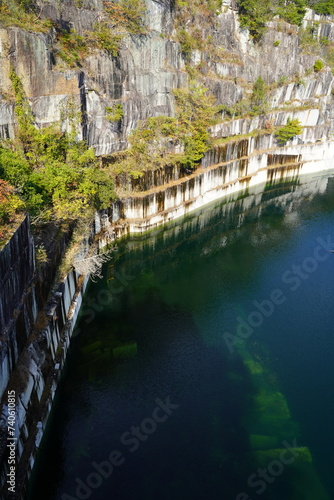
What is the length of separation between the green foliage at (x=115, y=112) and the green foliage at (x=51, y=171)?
187 inches

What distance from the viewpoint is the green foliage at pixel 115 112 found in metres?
34.5

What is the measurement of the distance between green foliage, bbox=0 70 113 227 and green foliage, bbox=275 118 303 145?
91.2ft

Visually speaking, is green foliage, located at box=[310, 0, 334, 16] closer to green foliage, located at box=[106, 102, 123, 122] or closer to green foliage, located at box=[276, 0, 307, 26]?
green foliage, located at box=[276, 0, 307, 26]

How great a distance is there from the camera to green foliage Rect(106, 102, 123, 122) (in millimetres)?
34500

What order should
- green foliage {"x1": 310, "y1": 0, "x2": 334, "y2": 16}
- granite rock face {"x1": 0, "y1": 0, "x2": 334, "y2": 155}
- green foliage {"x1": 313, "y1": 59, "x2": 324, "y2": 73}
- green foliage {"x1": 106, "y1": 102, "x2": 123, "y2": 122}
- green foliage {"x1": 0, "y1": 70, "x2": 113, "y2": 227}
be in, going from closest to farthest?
green foliage {"x1": 0, "y1": 70, "x2": 113, "y2": 227}
granite rock face {"x1": 0, "y1": 0, "x2": 334, "y2": 155}
green foliage {"x1": 106, "y1": 102, "x2": 123, "y2": 122}
green foliage {"x1": 313, "y1": 59, "x2": 324, "y2": 73}
green foliage {"x1": 310, "y1": 0, "x2": 334, "y2": 16}

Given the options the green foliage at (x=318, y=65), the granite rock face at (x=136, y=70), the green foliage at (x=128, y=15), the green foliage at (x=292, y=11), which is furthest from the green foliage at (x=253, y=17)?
the green foliage at (x=128, y=15)

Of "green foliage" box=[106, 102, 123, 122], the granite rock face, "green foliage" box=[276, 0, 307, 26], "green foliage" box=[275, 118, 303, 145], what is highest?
"green foliage" box=[276, 0, 307, 26]

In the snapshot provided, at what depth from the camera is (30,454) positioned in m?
14.9

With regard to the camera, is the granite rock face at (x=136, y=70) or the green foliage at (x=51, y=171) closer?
the green foliage at (x=51, y=171)

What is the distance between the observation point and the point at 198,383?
1955 cm

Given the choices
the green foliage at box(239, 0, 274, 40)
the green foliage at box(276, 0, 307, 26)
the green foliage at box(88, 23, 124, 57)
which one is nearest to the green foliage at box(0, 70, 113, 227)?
the green foliage at box(88, 23, 124, 57)

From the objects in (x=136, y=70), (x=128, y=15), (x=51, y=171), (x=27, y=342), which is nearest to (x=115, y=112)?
(x=136, y=70)

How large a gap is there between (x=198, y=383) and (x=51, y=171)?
15.3m

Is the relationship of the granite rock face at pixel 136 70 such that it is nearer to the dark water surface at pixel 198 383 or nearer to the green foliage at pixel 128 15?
the green foliage at pixel 128 15
